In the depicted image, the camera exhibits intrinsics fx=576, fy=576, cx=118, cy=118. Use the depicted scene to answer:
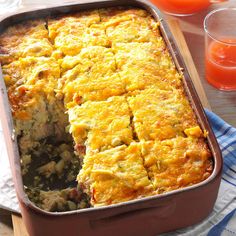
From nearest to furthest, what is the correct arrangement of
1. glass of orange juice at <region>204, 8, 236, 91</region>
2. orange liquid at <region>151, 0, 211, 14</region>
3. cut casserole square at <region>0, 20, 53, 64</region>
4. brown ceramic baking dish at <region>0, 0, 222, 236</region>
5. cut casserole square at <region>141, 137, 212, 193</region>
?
brown ceramic baking dish at <region>0, 0, 222, 236</region> < cut casserole square at <region>141, 137, 212, 193</region> < cut casserole square at <region>0, 20, 53, 64</region> < glass of orange juice at <region>204, 8, 236, 91</region> < orange liquid at <region>151, 0, 211, 14</region>

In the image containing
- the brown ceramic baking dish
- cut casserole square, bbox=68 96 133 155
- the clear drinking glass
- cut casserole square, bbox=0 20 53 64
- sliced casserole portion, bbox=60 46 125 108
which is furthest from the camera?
the clear drinking glass

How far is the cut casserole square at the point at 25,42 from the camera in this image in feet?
8.54

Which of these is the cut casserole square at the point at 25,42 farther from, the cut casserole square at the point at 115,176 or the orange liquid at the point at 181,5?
the orange liquid at the point at 181,5

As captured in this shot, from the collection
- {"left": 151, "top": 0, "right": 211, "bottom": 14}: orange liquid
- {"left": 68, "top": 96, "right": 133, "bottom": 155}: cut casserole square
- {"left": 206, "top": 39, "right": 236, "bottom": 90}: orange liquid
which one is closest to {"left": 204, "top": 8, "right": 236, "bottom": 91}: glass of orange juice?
{"left": 206, "top": 39, "right": 236, "bottom": 90}: orange liquid

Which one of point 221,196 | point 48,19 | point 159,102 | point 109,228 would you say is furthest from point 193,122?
point 48,19

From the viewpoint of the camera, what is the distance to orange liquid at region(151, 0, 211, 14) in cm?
329

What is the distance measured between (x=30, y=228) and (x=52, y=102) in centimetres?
61

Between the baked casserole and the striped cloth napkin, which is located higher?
the baked casserole

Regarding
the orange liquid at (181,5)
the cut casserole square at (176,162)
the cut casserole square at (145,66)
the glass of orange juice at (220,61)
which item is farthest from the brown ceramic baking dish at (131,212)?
the orange liquid at (181,5)

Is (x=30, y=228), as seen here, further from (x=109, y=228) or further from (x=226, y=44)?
(x=226, y=44)

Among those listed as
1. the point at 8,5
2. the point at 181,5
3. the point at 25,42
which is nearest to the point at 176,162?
the point at 25,42

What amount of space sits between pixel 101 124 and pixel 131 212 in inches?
16.2

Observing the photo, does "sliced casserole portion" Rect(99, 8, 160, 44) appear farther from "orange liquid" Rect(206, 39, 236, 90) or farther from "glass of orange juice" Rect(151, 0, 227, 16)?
"glass of orange juice" Rect(151, 0, 227, 16)

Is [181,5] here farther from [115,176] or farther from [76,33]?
[115,176]
